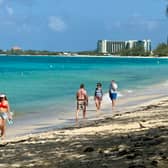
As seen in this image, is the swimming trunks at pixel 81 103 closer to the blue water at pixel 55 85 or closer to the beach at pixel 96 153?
the blue water at pixel 55 85

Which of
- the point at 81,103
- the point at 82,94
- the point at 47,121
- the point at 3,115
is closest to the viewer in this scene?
the point at 3,115

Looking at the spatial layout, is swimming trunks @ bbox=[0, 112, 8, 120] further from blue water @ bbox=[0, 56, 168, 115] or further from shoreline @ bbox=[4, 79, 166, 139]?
blue water @ bbox=[0, 56, 168, 115]

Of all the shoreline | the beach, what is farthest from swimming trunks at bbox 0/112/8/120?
the beach

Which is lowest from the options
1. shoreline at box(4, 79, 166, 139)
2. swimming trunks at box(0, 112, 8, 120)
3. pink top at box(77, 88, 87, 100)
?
shoreline at box(4, 79, 166, 139)

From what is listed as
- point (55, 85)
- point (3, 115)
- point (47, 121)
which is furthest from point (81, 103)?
point (55, 85)

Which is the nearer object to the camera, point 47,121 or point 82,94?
point 82,94

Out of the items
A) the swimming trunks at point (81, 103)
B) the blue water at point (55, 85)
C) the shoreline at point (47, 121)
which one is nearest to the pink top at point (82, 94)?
the swimming trunks at point (81, 103)

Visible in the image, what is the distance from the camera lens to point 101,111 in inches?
908

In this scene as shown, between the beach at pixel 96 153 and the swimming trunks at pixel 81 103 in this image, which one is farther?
the swimming trunks at pixel 81 103

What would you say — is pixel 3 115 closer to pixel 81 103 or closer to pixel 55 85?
pixel 81 103

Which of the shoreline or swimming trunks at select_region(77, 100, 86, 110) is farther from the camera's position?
swimming trunks at select_region(77, 100, 86, 110)

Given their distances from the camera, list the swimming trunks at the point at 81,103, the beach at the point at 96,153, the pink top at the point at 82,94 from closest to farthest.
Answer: the beach at the point at 96,153
the pink top at the point at 82,94
the swimming trunks at the point at 81,103

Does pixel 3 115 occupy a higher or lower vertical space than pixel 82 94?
lower

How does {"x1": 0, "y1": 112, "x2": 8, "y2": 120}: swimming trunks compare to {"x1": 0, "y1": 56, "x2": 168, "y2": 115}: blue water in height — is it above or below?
above
